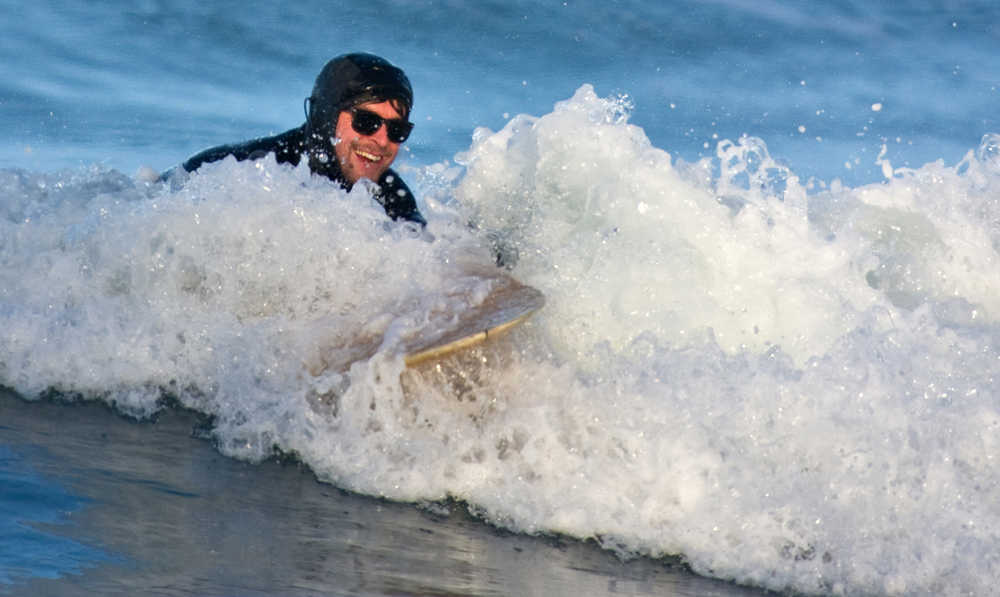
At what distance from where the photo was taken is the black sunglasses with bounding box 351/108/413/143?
4789 millimetres

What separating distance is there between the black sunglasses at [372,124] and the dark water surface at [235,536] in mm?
1771

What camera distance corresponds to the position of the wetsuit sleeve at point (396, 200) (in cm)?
488

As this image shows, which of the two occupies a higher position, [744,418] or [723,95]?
[723,95]

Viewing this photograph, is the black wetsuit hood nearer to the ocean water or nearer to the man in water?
the man in water

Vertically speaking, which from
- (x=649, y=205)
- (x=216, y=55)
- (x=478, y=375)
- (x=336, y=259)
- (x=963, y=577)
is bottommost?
(x=963, y=577)

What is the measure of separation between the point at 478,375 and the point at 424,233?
3.11 feet

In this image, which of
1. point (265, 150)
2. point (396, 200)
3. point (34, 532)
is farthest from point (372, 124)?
point (34, 532)

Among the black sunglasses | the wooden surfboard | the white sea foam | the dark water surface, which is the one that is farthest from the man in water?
the dark water surface

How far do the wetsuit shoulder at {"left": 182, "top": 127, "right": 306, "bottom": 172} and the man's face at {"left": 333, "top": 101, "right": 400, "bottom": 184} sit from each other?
210 mm

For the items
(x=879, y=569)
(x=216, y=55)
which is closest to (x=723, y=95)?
(x=216, y=55)

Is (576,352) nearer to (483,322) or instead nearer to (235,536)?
(483,322)

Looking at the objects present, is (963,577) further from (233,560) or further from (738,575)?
(233,560)

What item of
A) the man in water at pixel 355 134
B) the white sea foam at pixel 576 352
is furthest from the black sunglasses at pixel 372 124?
the white sea foam at pixel 576 352

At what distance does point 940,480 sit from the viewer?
10.9ft
